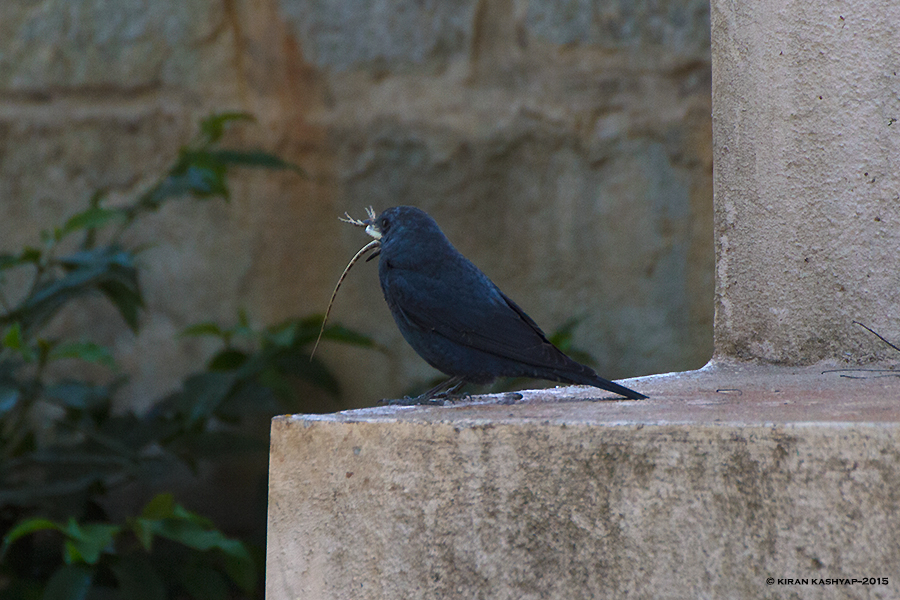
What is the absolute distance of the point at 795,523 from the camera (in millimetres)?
1028

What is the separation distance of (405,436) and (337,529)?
156 millimetres

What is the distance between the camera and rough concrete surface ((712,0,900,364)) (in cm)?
172

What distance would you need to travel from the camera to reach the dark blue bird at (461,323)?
1.44 meters

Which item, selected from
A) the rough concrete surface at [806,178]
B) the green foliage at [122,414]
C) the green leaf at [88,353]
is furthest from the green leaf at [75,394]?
the rough concrete surface at [806,178]

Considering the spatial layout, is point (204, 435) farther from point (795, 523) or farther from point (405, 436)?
point (795, 523)

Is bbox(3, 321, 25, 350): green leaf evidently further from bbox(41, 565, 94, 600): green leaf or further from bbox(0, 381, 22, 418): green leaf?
bbox(41, 565, 94, 600): green leaf

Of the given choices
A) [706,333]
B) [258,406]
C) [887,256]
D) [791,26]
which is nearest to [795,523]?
[887,256]

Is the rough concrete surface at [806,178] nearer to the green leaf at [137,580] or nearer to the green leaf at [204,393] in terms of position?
the green leaf at [204,393]

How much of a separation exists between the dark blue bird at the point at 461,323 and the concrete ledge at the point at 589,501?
143 millimetres

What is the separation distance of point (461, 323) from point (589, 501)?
43 centimetres

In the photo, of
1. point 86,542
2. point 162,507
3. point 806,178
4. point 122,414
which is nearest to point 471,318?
point 806,178

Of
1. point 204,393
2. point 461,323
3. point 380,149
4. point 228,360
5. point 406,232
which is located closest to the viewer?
point 461,323

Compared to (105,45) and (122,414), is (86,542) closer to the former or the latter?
(122,414)

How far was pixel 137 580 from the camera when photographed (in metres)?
2.30
